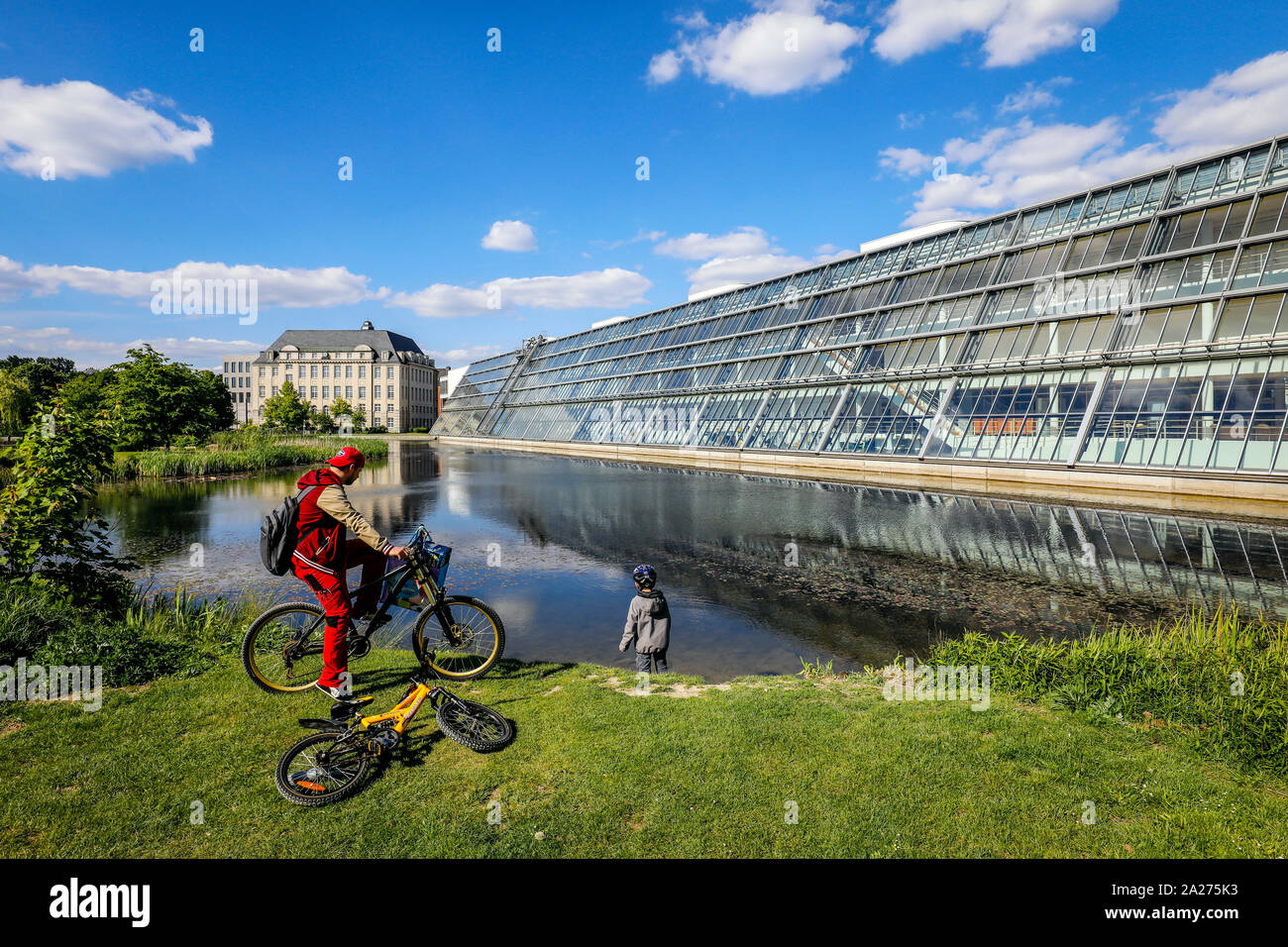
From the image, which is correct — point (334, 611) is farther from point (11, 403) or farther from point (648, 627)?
point (11, 403)

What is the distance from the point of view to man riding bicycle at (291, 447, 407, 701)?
634 centimetres

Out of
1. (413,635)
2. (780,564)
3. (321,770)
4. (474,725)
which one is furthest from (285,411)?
(321,770)

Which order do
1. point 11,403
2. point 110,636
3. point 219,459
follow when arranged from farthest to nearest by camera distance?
point 11,403 < point 219,459 < point 110,636

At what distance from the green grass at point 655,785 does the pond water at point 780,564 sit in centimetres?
291

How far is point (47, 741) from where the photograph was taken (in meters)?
5.71

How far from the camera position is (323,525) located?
641 cm

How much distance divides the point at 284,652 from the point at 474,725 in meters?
2.92

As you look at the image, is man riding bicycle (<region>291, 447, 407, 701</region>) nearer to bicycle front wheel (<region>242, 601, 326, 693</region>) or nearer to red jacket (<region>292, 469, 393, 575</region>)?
red jacket (<region>292, 469, 393, 575</region>)

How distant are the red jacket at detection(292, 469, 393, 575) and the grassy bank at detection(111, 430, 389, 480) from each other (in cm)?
2988

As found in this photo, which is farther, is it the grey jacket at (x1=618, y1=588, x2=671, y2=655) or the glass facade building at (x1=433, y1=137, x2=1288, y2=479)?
the glass facade building at (x1=433, y1=137, x2=1288, y2=479)

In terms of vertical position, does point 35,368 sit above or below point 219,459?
above

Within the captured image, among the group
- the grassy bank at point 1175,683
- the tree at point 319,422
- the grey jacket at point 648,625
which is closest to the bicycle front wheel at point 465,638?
the grey jacket at point 648,625

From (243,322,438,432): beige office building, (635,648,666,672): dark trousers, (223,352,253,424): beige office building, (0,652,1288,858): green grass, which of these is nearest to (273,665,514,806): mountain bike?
(0,652,1288,858): green grass
